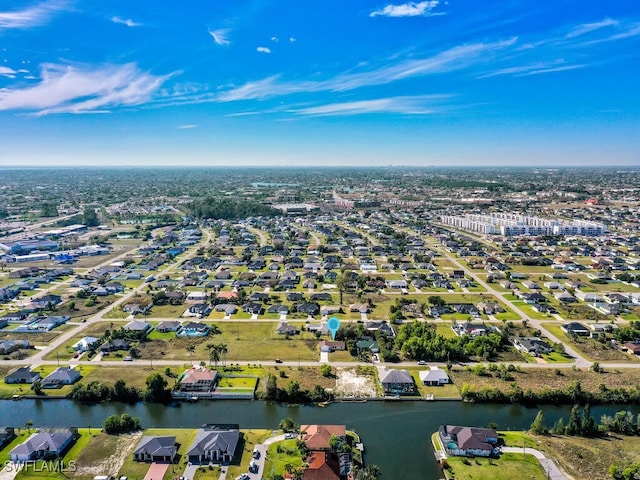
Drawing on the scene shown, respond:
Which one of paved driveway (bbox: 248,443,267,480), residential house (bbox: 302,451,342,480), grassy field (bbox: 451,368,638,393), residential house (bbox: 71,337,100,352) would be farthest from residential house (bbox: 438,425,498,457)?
residential house (bbox: 71,337,100,352)

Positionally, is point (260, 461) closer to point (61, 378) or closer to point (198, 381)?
point (198, 381)

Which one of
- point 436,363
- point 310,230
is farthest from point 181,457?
point 310,230

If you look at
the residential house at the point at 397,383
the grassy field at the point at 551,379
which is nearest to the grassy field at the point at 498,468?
the residential house at the point at 397,383

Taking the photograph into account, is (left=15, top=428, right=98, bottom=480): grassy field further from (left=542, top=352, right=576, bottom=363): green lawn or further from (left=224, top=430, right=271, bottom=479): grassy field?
(left=542, top=352, right=576, bottom=363): green lawn

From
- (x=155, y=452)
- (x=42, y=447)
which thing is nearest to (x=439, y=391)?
(x=155, y=452)

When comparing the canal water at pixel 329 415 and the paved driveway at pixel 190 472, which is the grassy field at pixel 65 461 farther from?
the paved driveway at pixel 190 472
